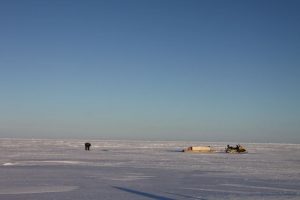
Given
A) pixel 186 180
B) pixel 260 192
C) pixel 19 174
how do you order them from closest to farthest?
pixel 260 192
pixel 186 180
pixel 19 174

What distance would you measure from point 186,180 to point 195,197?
449 centimetres

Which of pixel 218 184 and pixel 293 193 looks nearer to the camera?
pixel 293 193

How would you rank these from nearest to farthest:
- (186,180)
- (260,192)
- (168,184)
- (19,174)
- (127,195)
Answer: (127,195)
(260,192)
(168,184)
(186,180)
(19,174)

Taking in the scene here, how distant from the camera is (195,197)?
12.2 meters

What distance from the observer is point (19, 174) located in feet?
60.0

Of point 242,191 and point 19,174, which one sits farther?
point 19,174

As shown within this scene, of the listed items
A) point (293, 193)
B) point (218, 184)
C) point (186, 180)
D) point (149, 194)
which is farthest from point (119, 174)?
point (293, 193)

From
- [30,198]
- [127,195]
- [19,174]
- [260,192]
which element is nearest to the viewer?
[30,198]

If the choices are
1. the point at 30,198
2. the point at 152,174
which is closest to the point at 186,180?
the point at 152,174

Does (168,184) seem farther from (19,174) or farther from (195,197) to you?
(19,174)

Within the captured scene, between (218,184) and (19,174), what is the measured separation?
840 centimetres

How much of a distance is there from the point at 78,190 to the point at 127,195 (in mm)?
1882

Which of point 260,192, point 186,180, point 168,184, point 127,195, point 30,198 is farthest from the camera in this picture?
point 186,180

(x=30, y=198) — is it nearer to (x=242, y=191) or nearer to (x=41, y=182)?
(x=41, y=182)
